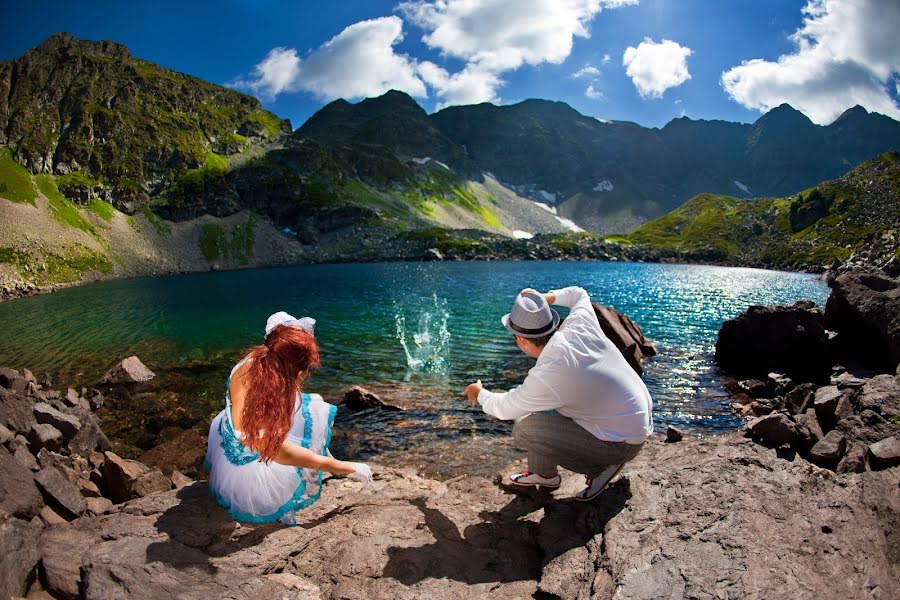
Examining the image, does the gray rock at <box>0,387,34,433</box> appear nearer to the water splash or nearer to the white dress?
the white dress

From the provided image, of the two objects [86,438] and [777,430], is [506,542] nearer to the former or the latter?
[777,430]

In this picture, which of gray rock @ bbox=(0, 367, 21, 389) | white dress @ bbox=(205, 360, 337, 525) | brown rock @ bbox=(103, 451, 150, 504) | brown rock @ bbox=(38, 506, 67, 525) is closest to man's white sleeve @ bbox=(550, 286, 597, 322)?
white dress @ bbox=(205, 360, 337, 525)

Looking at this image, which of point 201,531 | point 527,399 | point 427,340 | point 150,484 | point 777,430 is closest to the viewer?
point 201,531

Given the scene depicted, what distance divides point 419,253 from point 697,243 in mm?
114526

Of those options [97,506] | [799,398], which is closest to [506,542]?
[97,506]

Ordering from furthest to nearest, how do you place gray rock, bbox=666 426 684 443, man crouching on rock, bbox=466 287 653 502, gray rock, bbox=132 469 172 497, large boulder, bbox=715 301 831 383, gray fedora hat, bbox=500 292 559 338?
1. large boulder, bbox=715 301 831 383
2. gray rock, bbox=666 426 684 443
3. gray rock, bbox=132 469 172 497
4. gray fedora hat, bbox=500 292 559 338
5. man crouching on rock, bbox=466 287 653 502

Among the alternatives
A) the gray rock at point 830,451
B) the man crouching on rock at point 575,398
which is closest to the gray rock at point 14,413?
the man crouching on rock at point 575,398

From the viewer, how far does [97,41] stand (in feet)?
592

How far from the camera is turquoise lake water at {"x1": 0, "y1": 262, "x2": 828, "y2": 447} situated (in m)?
18.2

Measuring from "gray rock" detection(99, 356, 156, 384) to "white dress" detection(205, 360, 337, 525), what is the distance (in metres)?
18.2

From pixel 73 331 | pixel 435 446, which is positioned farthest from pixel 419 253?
pixel 435 446

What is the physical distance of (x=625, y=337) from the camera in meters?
23.2

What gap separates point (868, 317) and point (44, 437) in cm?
3000

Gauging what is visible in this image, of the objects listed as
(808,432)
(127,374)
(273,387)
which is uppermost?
(273,387)
